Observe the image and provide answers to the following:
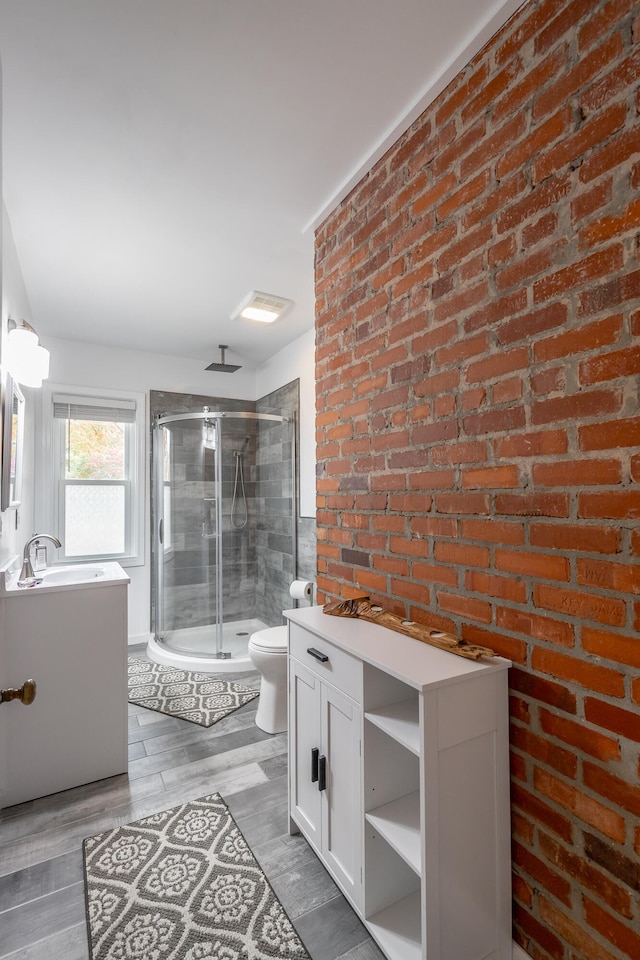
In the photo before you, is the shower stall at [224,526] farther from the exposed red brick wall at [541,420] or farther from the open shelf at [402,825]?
the open shelf at [402,825]

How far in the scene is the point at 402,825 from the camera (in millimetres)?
1231

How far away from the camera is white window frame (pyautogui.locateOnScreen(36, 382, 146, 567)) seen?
365 cm

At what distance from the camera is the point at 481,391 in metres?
1.29

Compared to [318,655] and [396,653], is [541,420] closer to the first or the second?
[396,653]

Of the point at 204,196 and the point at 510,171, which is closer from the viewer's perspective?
the point at 510,171

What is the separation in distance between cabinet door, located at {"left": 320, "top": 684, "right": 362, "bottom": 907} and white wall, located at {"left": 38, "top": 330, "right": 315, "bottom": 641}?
2.00 m

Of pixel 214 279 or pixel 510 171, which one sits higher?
pixel 214 279

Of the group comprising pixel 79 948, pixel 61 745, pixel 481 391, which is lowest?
pixel 79 948

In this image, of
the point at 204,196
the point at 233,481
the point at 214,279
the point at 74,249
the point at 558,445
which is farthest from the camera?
the point at 233,481

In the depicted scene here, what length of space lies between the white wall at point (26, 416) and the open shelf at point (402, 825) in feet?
6.21

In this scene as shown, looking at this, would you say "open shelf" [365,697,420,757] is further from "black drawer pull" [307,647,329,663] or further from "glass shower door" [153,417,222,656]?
"glass shower door" [153,417,222,656]

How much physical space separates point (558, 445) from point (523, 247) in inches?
20.5

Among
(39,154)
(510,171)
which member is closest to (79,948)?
(510,171)

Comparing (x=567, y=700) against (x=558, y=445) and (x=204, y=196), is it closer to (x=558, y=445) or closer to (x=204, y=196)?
(x=558, y=445)
